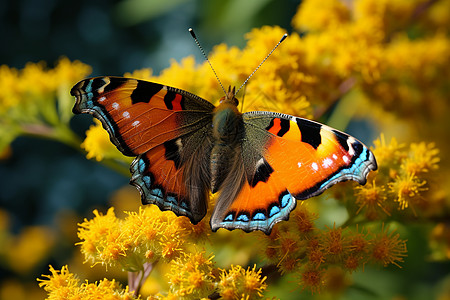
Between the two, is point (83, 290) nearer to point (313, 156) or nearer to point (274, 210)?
point (274, 210)

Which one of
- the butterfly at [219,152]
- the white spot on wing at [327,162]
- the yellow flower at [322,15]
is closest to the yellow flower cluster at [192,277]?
the butterfly at [219,152]

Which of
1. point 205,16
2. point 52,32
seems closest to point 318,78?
point 205,16

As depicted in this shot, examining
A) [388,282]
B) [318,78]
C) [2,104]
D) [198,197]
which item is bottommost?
[388,282]

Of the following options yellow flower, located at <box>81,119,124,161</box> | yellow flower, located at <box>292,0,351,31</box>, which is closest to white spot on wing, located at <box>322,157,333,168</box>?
yellow flower, located at <box>81,119,124,161</box>

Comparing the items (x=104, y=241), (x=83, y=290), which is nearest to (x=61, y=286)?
(x=83, y=290)

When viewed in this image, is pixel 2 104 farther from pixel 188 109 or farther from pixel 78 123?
pixel 78 123

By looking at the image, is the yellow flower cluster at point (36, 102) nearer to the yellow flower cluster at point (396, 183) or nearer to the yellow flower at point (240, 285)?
the yellow flower at point (240, 285)
